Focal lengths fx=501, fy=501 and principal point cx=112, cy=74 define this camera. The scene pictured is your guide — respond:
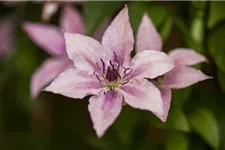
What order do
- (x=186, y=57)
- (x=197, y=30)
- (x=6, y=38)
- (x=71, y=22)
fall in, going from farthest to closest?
(x=6, y=38) → (x=71, y=22) → (x=197, y=30) → (x=186, y=57)

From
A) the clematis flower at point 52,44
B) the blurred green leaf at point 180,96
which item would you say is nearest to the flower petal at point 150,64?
the blurred green leaf at point 180,96

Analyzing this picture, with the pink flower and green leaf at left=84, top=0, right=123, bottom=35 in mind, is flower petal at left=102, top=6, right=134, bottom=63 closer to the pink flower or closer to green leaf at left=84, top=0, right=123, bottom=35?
green leaf at left=84, top=0, right=123, bottom=35

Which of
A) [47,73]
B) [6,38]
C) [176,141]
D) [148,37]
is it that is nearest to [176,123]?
[176,141]

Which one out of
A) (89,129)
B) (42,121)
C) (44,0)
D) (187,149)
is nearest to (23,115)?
(42,121)

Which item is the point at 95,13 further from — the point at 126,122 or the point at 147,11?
the point at 126,122

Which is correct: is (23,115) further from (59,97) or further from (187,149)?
(187,149)

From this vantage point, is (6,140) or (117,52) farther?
(6,140)
